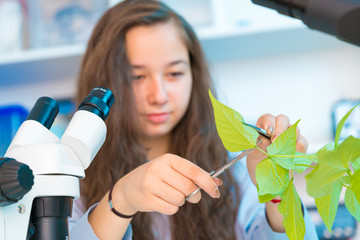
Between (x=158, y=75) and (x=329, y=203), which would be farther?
(x=158, y=75)

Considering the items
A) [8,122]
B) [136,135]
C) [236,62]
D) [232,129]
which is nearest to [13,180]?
[232,129]

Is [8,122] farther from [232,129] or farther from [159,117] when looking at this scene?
[232,129]

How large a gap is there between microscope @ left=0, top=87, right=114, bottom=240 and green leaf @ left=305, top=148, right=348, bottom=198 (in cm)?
23

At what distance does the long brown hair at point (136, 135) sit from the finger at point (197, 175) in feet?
1.72

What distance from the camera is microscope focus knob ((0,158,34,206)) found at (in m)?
0.40

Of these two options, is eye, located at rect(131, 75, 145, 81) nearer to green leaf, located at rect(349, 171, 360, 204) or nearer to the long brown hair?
the long brown hair

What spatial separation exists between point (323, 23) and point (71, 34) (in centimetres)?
134

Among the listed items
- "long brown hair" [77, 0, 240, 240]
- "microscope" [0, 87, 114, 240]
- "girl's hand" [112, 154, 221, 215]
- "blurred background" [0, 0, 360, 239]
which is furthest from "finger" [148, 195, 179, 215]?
"blurred background" [0, 0, 360, 239]

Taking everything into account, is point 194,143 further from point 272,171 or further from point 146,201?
point 272,171

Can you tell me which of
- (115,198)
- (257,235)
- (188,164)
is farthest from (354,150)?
(257,235)

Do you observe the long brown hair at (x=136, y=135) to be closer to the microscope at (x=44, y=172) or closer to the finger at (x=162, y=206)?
the finger at (x=162, y=206)

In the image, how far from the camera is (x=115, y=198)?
67 centimetres

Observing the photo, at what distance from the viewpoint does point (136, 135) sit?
3.84 feet

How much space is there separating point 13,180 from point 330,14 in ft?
0.97
